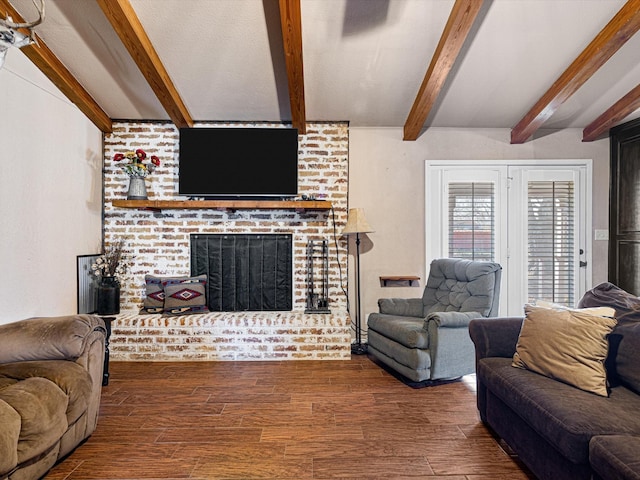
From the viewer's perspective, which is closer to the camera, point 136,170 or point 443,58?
point 443,58

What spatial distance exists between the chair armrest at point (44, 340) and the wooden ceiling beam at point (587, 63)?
13.5ft

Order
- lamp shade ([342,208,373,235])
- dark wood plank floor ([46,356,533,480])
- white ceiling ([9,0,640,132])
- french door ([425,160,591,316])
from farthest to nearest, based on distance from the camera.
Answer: french door ([425,160,591,316]) → lamp shade ([342,208,373,235]) → white ceiling ([9,0,640,132]) → dark wood plank floor ([46,356,533,480])

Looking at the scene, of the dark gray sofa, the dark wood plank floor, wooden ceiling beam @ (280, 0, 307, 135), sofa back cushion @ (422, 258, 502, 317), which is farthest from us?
sofa back cushion @ (422, 258, 502, 317)

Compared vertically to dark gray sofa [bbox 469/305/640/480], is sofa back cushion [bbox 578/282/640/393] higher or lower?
higher

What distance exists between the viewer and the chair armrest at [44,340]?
2152 mm

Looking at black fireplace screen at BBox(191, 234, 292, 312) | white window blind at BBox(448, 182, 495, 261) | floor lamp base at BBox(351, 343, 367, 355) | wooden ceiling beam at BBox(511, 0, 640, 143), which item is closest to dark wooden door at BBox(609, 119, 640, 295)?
wooden ceiling beam at BBox(511, 0, 640, 143)

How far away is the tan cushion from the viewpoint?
6.27 ft

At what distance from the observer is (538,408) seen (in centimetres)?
178

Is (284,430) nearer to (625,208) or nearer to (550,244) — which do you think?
(550,244)

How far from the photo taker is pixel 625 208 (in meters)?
4.18

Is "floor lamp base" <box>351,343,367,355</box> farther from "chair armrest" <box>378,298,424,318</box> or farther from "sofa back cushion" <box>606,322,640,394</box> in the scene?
"sofa back cushion" <box>606,322,640,394</box>

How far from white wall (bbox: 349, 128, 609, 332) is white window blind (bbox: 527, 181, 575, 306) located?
0.34 metres

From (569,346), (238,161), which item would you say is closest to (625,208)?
(569,346)

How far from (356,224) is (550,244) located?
2308 mm
